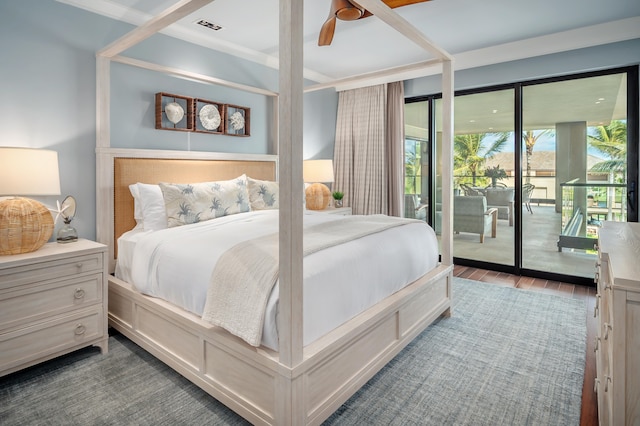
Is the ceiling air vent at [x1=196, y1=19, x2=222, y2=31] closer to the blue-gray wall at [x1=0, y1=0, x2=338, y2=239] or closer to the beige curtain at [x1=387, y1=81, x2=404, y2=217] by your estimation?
the blue-gray wall at [x1=0, y1=0, x2=338, y2=239]

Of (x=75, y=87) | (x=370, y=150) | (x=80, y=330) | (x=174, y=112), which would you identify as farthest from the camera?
(x=370, y=150)

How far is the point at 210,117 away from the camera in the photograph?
12.3 feet

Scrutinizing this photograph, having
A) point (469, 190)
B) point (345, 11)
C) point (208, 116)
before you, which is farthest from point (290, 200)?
point (469, 190)

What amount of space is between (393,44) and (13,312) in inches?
155

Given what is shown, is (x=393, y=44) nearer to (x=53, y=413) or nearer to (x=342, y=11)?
(x=342, y=11)

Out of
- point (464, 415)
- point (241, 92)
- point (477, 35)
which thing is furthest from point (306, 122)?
point (464, 415)

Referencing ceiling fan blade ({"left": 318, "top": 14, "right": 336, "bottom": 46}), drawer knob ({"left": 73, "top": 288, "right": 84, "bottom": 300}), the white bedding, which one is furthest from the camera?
ceiling fan blade ({"left": 318, "top": 14, "right": 336, "bottom": 46})

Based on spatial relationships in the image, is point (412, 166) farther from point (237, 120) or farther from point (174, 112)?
point (174, 112)

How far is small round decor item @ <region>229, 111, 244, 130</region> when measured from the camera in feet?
13.1

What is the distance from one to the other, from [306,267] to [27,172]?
1818 mm

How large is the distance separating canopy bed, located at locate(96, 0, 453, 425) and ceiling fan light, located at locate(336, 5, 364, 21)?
0.34 meters

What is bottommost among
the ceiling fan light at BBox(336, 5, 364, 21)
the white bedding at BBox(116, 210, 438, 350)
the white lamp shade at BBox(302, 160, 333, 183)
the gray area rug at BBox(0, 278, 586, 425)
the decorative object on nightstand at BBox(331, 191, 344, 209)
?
the gray area rug at BBox(0, 278, 586, 425)

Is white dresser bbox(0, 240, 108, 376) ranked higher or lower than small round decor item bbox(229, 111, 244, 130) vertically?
lower

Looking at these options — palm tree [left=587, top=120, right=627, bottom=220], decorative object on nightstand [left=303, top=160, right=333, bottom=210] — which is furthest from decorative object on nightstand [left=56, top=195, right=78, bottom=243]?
palm tree [left=587, top=120, right=627, bottom=220]
